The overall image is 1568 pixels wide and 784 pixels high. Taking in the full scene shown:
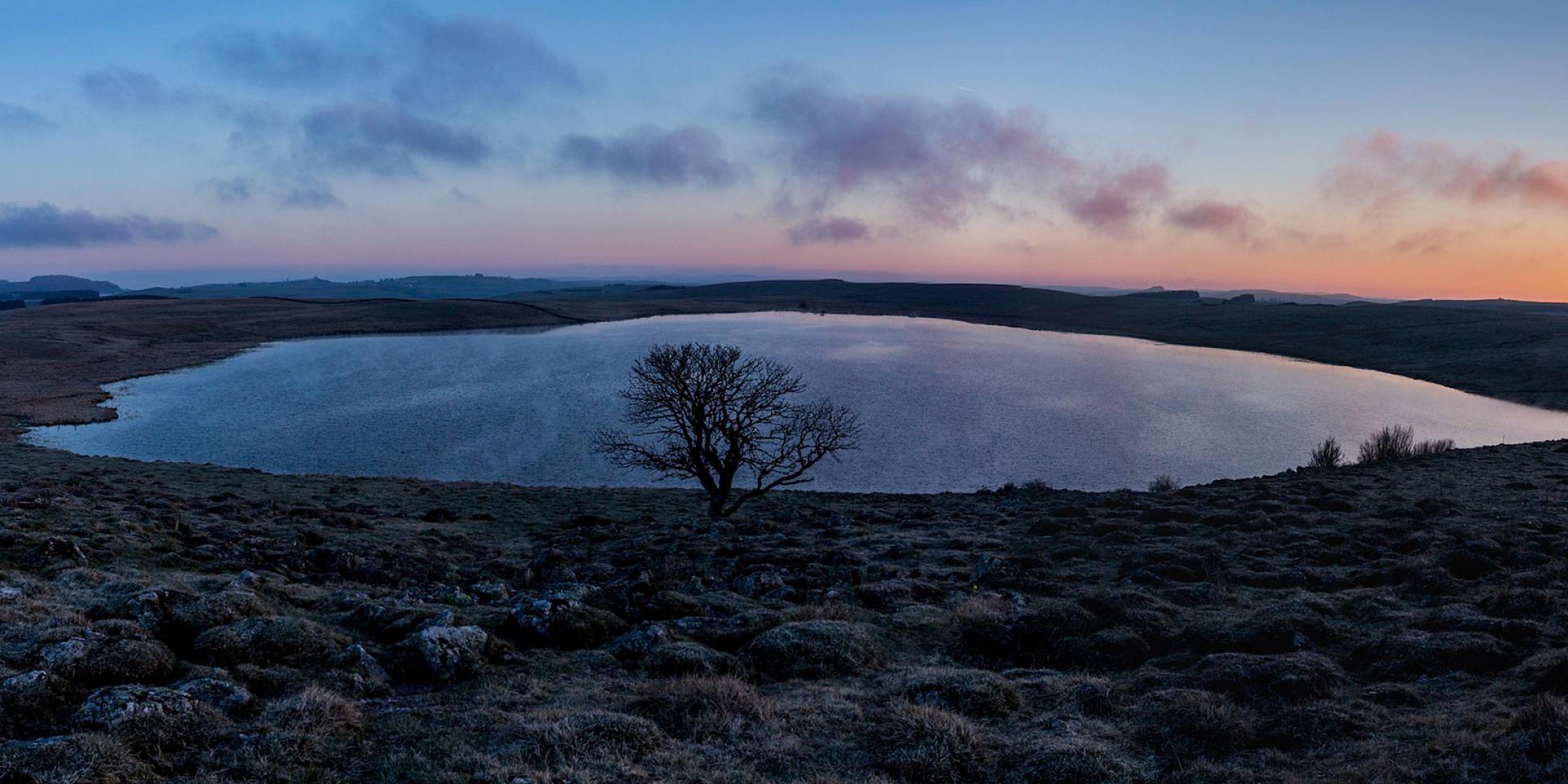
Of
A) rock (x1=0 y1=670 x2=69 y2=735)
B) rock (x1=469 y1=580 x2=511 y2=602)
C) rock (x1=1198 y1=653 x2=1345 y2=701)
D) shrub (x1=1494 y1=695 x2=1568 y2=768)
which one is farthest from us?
rock (x1=469 y1=580 x2=511 y2=602)

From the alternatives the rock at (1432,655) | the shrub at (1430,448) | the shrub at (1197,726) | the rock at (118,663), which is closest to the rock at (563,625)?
the rock at (118,663)

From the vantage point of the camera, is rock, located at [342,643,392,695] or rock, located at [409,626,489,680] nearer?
rock, located at [342,643,392,695]

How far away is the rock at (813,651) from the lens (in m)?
10.1

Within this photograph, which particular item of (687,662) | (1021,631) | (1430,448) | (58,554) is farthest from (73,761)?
(1430,448)

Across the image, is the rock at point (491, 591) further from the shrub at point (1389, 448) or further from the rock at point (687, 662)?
the shrub at point (1389, 448)

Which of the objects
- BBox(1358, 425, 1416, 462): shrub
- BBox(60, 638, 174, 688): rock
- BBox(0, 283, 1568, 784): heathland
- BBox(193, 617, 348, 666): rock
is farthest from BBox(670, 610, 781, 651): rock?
BBox(1358, 425, 1416, 462): shrub

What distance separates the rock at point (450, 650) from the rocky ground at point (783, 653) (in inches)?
2.0

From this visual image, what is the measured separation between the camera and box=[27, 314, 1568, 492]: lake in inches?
1497

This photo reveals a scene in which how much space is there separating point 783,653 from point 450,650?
433 centimetres

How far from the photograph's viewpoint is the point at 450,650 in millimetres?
9344

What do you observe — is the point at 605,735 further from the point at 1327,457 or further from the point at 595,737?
the point at 1327,457

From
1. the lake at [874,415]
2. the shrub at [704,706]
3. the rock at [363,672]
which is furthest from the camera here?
the lake at [874,415]

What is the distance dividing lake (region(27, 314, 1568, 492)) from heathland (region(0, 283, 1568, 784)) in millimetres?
14861

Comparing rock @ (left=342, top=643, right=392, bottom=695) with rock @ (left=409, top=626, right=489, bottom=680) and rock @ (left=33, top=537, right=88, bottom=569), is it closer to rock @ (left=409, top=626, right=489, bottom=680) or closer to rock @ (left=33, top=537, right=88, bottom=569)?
rock @ (left=409, top=626, right=489, bottom=680)
